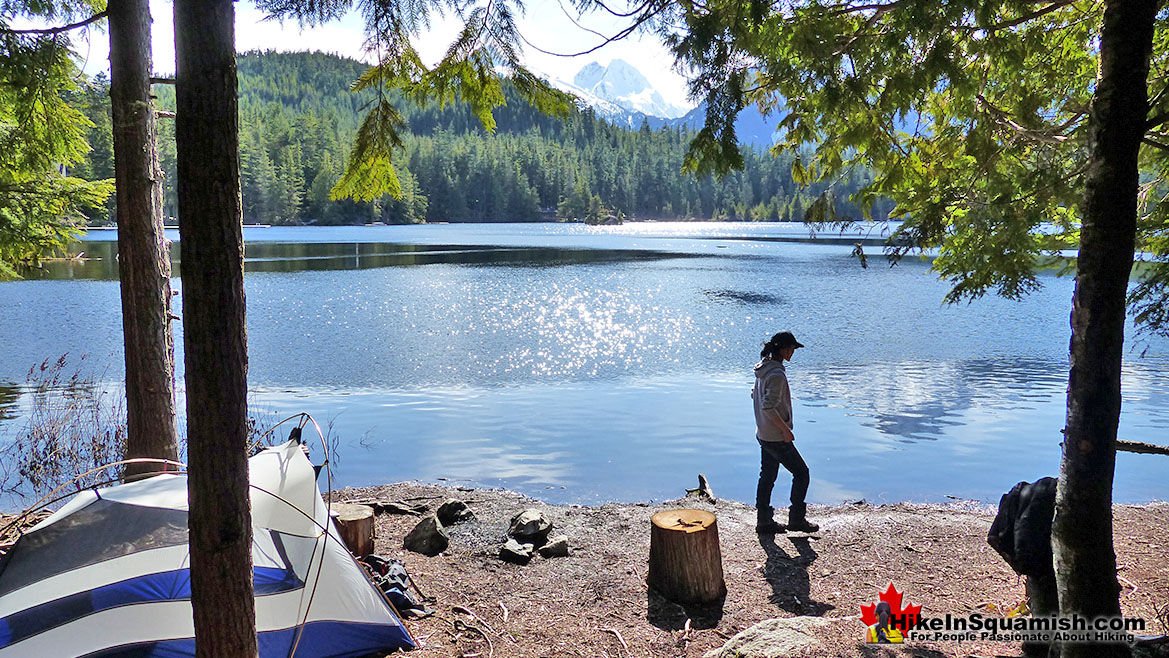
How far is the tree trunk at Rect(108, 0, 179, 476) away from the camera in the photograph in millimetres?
5293

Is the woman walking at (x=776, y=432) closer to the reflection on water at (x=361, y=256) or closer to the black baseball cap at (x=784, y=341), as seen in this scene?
the black baseball cap at (x=784, y=341)

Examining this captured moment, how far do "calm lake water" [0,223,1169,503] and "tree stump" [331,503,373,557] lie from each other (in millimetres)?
3750

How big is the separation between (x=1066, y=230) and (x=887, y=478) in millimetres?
5265

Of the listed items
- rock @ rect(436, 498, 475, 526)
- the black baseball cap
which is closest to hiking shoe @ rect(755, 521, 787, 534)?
the black baseball cap

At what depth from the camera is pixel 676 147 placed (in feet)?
563

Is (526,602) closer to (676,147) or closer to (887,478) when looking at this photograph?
(887,478)

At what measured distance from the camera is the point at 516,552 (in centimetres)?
593

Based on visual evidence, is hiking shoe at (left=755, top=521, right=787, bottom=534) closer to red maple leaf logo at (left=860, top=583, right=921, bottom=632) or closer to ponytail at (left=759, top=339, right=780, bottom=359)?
ponytail at (left=759, top=339, right=780, bottom=359)

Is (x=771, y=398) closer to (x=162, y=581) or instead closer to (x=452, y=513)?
(x=452, y=513)

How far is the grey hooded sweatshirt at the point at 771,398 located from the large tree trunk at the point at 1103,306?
10.3ft

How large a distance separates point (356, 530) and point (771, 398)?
12.1 ft

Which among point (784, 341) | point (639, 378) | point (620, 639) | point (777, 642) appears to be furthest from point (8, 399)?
point (777, 642)

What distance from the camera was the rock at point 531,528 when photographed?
624cm

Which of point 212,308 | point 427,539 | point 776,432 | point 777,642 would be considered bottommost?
point 427,539
